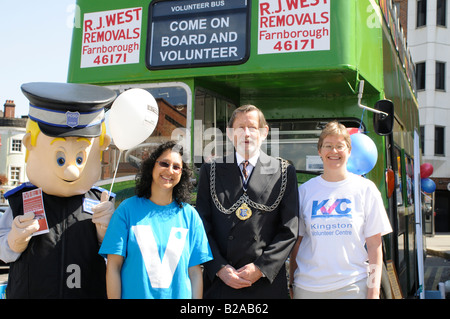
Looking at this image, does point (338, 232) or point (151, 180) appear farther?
point (338, 232)

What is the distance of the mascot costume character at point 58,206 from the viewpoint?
2.76 meters

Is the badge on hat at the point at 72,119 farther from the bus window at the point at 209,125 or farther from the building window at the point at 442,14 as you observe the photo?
the building window at the point at 442,14

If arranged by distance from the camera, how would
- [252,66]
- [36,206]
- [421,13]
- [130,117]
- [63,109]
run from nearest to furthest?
[36,206] < [63,109] < [130,117] < [252,66] < [421,13]

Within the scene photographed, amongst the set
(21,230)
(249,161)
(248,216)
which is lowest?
(21,230)

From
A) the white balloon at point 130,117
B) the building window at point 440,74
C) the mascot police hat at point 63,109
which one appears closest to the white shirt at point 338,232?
the white balloon at point 130,117

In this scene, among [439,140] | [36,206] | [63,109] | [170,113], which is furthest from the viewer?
[439,140]

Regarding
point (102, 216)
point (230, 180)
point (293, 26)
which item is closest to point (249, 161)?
point (230, 180)

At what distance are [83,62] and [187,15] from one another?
3.90 ft

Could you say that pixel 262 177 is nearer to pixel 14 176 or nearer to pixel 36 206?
pixel 36 206

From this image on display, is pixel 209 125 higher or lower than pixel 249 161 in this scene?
higher

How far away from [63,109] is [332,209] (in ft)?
5.48

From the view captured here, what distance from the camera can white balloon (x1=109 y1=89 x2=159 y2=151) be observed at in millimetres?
3283

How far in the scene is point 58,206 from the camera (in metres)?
2.92
